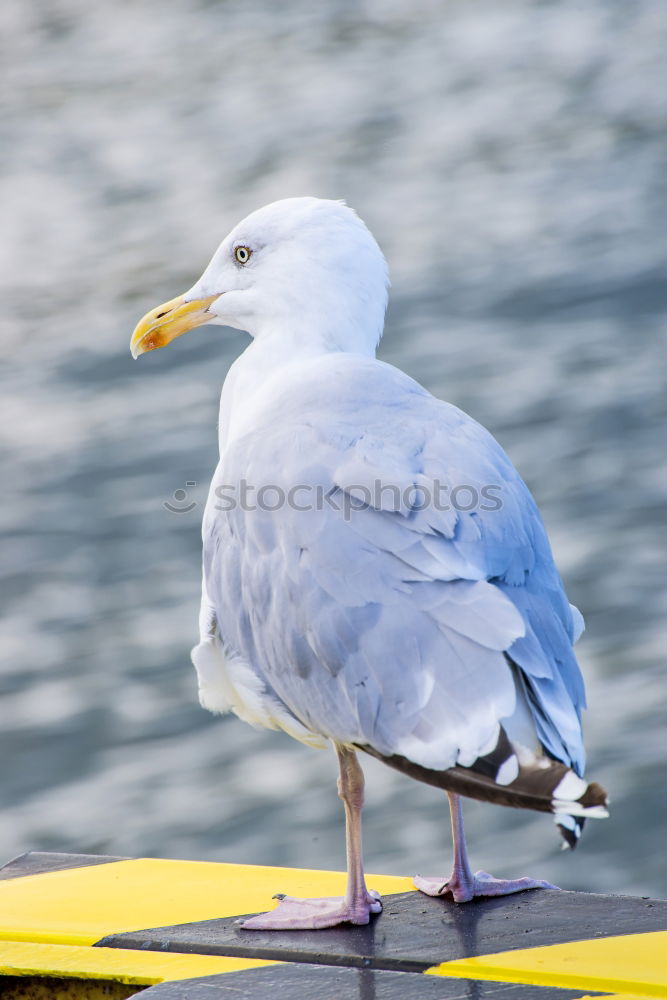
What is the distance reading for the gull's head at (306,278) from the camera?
9.47 ft

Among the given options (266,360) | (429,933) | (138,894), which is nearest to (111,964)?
(138,894)

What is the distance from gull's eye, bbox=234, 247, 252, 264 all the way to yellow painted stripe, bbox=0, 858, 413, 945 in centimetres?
121

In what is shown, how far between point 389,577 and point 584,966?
665 mm

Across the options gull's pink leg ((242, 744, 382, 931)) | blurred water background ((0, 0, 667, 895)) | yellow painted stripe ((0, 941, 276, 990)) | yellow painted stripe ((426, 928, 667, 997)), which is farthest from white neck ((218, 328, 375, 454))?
blurred water background ((0, 0, 667, 895))

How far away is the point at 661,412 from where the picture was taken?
698 centimetres

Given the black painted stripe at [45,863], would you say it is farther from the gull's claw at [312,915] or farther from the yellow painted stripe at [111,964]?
the gull's claw at [312,915]

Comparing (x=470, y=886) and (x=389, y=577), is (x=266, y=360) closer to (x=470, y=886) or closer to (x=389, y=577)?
(x=389, y=577)

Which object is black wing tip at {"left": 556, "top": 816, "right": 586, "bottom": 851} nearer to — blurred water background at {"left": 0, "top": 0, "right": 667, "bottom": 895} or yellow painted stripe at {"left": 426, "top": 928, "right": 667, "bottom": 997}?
yellow painted stripe at {"left": 426, "top": 928, "right": 667, "bottom": 997}

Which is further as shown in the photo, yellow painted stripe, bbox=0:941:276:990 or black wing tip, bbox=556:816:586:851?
yellow painted stripe, bbox=0:941:276:990

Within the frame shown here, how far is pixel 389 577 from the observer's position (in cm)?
224

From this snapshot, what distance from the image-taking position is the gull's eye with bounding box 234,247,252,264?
9.94ft

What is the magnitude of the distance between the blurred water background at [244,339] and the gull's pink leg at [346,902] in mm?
2153

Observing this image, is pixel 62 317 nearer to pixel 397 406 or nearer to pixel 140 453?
pixel 140 453

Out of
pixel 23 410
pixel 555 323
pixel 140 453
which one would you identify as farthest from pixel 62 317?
pixel 555 323
